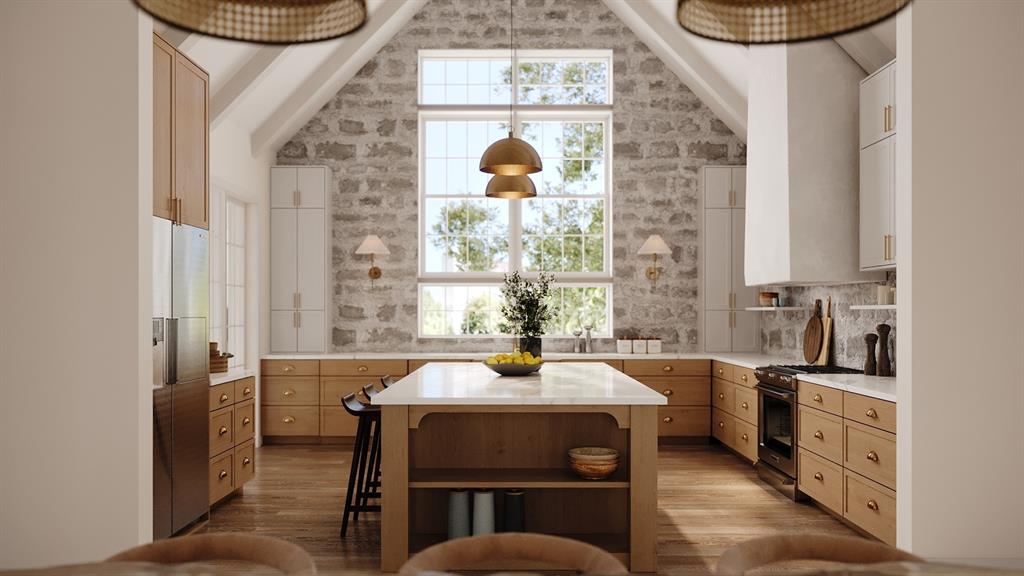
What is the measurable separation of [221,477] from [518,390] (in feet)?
6.97

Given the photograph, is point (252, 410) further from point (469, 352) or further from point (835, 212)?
point (835, 212)

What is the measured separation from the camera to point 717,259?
7406 mm

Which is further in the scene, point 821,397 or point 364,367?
point 364,367

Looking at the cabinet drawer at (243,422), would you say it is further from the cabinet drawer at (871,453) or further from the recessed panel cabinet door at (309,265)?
the cabinet drawer at (871,453)

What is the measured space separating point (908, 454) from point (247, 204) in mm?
5720

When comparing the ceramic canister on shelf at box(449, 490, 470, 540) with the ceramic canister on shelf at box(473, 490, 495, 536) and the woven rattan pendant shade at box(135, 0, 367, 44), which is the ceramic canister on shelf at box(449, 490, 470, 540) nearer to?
the ceramic canister on shelf at box(473, 490, 495, 536)

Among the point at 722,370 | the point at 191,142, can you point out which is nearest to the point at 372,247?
the point at 191,142

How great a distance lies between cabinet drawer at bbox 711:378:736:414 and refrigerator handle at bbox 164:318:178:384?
435cm

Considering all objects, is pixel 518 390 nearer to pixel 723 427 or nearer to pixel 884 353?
pixel 884 353

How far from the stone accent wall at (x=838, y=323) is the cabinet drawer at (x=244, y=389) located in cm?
426
